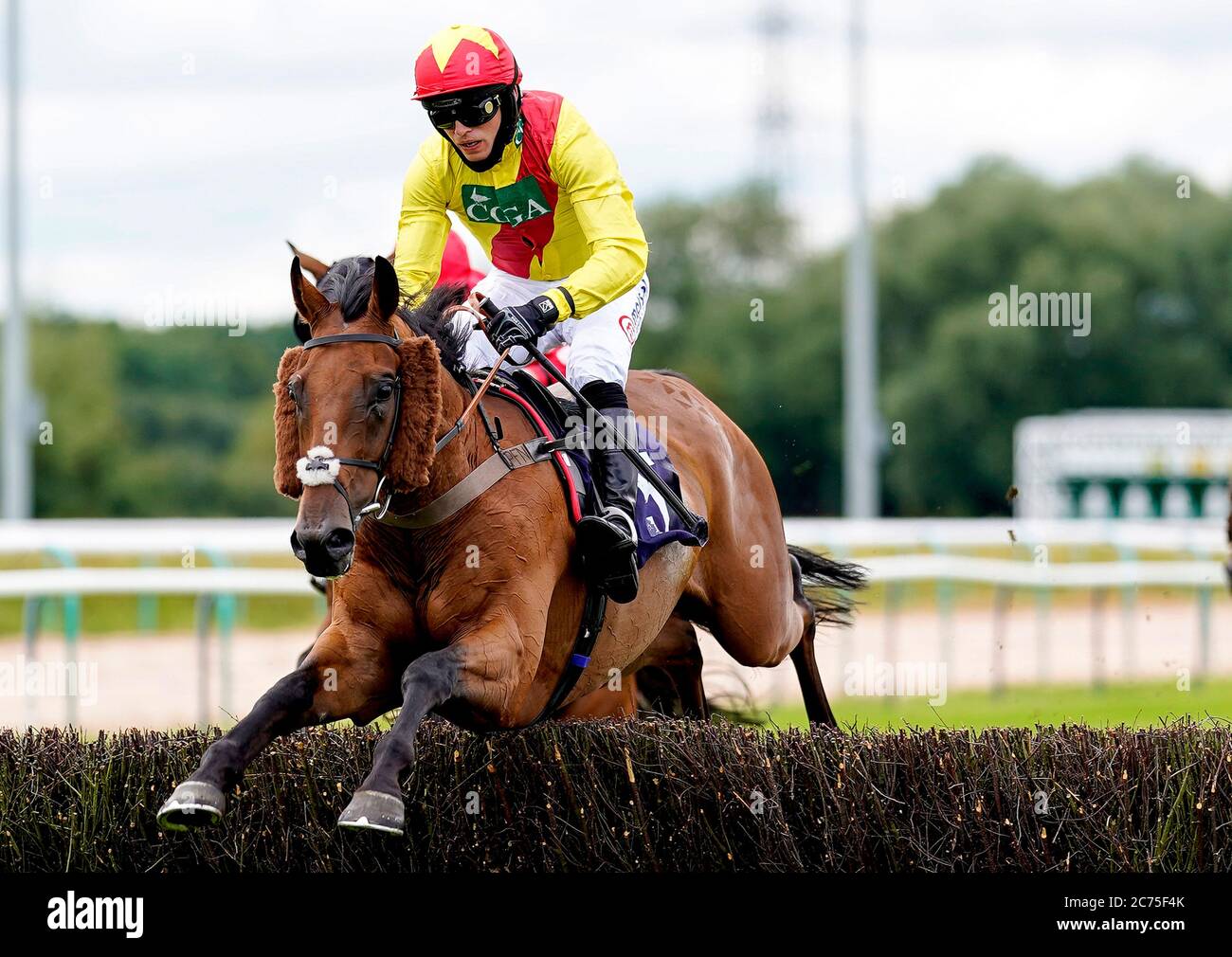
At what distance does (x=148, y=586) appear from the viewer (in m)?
9.18

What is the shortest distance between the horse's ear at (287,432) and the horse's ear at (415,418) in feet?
0.80

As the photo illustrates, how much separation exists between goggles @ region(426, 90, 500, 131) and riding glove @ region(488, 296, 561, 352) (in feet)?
1.74

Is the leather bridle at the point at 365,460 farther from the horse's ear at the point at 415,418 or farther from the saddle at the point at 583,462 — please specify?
the saddle at the point at 583,462

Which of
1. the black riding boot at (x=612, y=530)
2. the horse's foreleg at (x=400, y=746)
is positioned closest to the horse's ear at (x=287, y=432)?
the horse's foreleg at (x=400, y=746)

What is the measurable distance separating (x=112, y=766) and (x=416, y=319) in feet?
5.08

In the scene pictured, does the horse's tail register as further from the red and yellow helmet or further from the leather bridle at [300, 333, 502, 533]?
the red and yellow helmet

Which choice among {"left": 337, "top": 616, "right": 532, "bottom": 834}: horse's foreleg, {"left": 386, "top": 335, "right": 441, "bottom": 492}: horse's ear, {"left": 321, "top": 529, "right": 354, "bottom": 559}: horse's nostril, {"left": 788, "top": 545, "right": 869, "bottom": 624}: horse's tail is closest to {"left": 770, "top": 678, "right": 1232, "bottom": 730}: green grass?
{"left": 788, "top": 545, "right": 869, "bottom": 624}: horse's tail

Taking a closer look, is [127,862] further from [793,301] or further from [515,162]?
[793,301]

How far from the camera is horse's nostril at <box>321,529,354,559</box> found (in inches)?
160

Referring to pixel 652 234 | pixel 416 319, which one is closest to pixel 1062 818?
pixel 416 319

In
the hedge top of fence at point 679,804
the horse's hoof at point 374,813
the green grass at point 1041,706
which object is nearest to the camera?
the horse's hoof at point 374,813

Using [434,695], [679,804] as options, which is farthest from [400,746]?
[679,804]

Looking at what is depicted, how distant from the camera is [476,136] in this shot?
195 inches

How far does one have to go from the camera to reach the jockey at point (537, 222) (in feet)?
16.0
